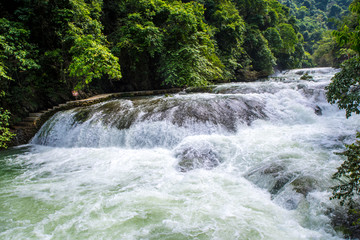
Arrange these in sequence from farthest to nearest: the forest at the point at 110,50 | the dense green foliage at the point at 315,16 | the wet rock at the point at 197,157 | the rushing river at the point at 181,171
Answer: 1. the dense green foliage at the point at 315,16
2. the forest at the point at 110,50
3. the wet rock at the point at 197,157
4. the rushing river at the point at 181,171

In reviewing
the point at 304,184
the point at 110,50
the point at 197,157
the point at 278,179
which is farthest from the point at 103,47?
the point at 304,184

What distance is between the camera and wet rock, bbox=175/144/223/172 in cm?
463

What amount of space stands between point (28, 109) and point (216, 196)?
8.50 metres

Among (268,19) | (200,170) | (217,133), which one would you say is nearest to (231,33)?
(268,19)

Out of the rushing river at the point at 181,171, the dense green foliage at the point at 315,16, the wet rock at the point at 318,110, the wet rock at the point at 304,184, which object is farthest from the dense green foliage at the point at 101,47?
the dense green foliage at the point at 315,16

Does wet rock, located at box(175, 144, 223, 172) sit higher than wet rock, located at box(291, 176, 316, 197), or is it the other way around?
wet rock, located at box(175, 144, 223, 172)

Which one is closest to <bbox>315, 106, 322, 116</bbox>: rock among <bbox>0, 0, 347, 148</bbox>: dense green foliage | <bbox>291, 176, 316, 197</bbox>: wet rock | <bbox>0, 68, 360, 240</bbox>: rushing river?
<bbox>0, 68, 360, 240</bbox>: rushing river

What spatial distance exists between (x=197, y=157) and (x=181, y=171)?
619 millimetres

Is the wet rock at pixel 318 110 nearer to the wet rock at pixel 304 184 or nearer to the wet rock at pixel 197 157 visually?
the wet rock at pixel 197 157

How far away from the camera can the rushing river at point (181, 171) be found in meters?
2.80

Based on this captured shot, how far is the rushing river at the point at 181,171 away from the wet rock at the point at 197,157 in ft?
0.09

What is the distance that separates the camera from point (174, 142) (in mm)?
6047

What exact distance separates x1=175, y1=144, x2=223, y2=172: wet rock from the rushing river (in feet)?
0.09

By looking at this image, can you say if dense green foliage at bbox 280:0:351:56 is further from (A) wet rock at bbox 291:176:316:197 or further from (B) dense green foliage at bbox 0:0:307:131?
(A) wet rock at bbox 291:176:316:197
